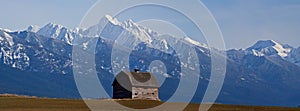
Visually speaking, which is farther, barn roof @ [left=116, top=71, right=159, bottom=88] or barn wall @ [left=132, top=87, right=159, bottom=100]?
barn roof @ [left=116, top=71, right=159, bottom=88]

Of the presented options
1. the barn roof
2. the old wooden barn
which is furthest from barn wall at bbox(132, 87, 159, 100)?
the barn roof

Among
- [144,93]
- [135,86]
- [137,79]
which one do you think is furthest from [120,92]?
[144,93]

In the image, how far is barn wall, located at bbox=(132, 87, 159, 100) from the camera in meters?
136

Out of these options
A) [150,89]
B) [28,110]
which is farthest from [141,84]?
[28,110]

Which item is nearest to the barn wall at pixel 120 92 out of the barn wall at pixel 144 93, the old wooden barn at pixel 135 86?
the old wooden barn at pixel 135 86

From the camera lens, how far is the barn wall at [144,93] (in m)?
136

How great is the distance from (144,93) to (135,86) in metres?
3.38

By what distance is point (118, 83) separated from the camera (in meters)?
142

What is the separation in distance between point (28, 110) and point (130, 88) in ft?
210

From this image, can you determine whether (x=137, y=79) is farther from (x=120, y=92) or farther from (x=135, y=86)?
(x=120, y=92)

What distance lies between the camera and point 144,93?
454ft

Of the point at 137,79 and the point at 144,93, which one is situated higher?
the point at 137,79

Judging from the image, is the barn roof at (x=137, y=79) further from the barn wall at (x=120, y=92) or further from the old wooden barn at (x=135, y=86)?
the barn wall at (x=120, y=92)

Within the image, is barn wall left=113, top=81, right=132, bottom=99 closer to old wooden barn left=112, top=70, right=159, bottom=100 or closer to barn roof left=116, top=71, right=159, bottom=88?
old wooden barn left=112, top=70, right=159, bottom=100
